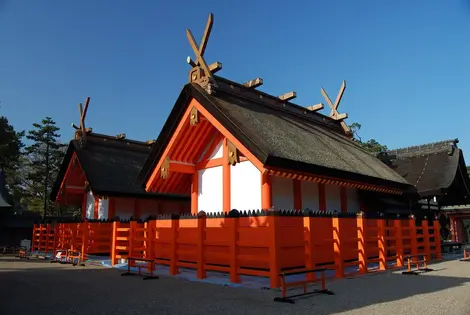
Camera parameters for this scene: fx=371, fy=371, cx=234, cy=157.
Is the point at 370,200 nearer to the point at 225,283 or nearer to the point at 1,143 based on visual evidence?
the point at 225,283

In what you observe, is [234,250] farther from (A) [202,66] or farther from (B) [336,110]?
(B) [336,110]

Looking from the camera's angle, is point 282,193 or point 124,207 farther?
point 124,207

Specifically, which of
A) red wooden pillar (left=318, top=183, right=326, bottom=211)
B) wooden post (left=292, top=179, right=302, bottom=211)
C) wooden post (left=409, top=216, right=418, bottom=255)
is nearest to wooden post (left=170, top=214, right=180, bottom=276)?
wooden post (left=292, top=179, right=302, bottom=211)

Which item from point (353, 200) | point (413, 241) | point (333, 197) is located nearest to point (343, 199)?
point (333, 197)

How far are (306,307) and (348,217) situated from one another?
13.9 feet

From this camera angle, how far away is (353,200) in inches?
574

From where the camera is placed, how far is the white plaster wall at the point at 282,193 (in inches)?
444

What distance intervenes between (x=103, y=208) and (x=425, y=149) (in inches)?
655

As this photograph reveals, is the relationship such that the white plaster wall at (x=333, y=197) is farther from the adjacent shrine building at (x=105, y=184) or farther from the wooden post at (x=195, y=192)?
the adjacent shrine building at (x=105, y=184)

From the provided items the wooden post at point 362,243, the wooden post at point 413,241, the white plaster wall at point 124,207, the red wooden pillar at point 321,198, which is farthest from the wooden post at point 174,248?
the white plaster wall at point 124,207

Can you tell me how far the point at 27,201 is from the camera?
39.6m

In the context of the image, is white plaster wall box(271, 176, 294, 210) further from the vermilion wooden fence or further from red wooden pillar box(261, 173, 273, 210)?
the vermilion wooden fence

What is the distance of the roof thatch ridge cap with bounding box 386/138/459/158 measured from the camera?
57.9 ft

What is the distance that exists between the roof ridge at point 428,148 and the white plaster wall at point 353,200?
590cm
